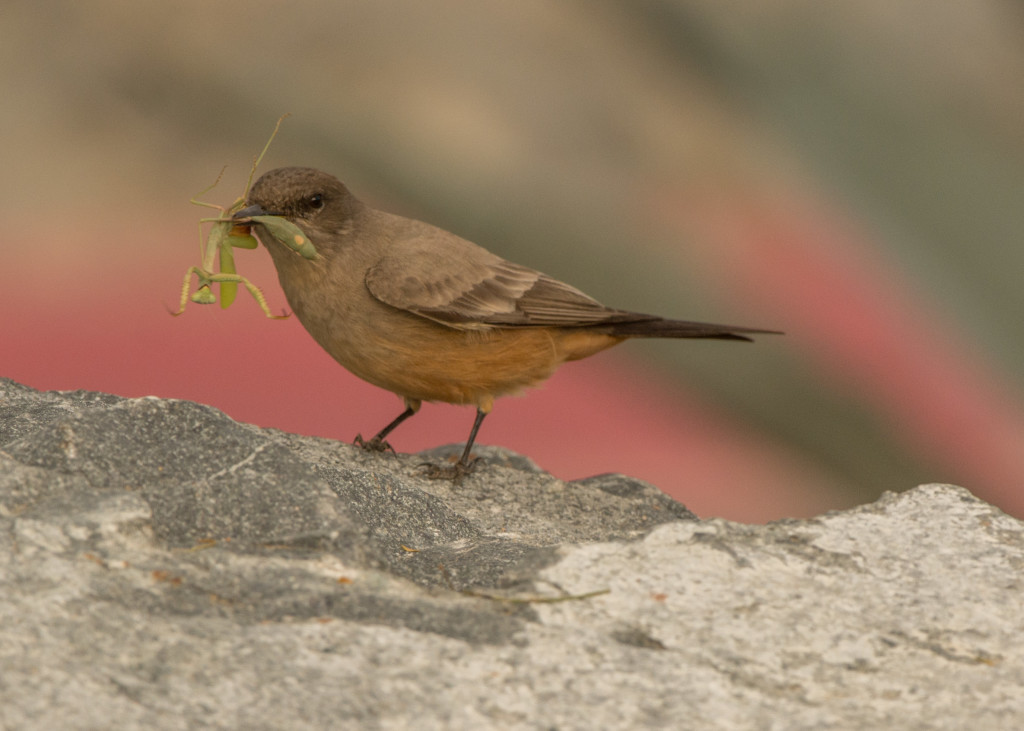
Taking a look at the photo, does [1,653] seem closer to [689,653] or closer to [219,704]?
[219,704]

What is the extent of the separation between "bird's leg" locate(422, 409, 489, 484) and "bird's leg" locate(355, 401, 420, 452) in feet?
1.05

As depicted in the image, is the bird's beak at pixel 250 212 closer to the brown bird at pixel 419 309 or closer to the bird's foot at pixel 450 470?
the brown bird at pixel 419 309

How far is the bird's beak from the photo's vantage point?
14.8ft

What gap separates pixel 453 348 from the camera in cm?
479

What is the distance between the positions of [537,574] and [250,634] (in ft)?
2.12

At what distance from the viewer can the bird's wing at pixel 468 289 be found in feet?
15.4

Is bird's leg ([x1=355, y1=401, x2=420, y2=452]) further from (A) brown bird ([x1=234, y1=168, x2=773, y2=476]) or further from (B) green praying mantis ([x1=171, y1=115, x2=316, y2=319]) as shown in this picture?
(B) green praying mantis ([x1=171, y1=115, x2=316, y2=319])

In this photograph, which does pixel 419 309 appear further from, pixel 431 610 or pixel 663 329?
pixel 431 610

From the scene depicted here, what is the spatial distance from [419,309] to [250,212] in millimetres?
770

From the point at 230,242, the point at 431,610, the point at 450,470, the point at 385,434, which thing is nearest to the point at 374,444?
the point at 385,434

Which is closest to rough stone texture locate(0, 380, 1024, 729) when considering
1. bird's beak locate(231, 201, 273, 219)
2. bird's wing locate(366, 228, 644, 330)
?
bird's beak locate(231, 201, 273, 219)

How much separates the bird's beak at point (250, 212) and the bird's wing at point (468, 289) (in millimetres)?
493

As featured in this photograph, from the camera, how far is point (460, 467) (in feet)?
15.0

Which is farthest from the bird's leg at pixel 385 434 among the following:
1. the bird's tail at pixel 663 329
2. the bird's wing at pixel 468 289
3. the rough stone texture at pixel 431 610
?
the rough stone texture at pixel 431 610
